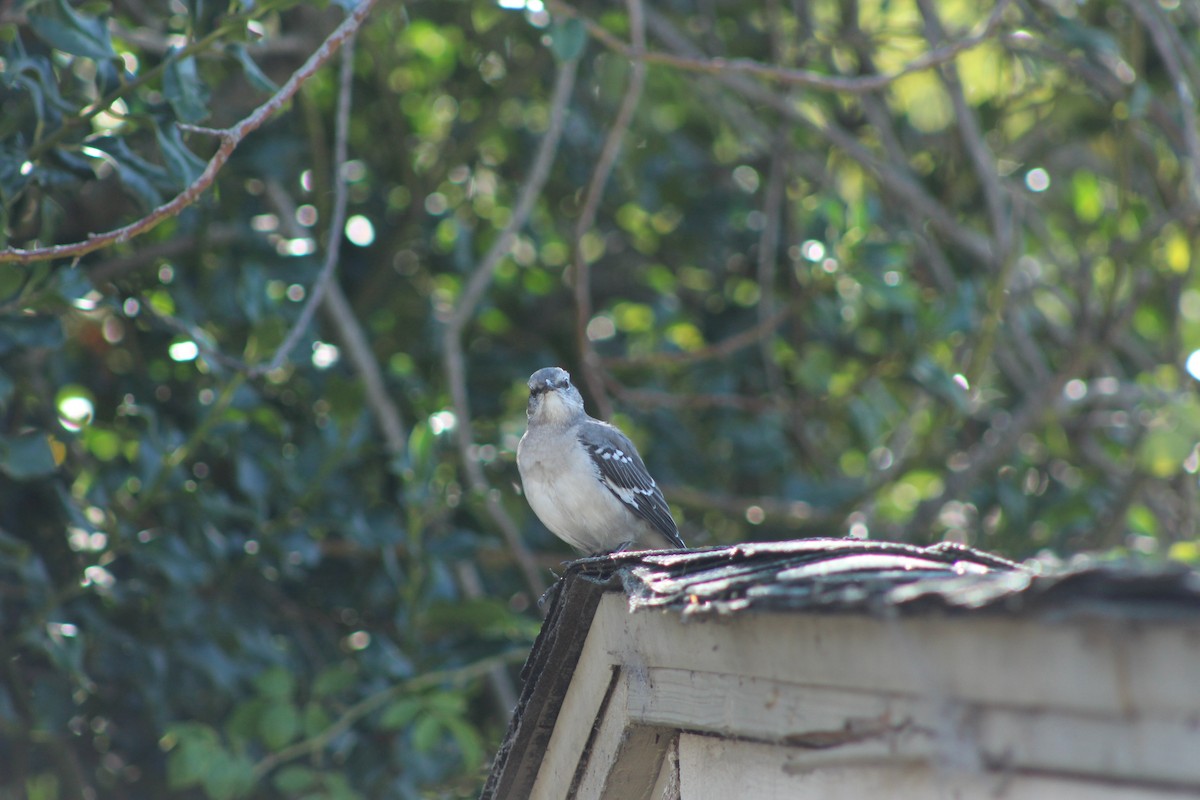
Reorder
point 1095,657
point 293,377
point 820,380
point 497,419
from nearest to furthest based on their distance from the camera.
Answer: point 1095,657 → point 293,377 → point 820,380 → point 497,419

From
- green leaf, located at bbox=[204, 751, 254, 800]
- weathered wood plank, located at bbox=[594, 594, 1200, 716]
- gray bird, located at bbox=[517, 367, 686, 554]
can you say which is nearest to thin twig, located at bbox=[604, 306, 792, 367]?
gray bird, located at bbox=[517, 367, 686, 554]

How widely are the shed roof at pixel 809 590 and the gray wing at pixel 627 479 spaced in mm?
1652

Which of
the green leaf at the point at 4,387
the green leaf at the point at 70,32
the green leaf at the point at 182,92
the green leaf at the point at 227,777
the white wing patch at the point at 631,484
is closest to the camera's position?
the green leaf at the point at 70,32

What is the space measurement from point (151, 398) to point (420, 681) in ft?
5.07

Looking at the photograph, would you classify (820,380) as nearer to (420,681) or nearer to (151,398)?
(420,681)

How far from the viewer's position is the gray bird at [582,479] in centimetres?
447

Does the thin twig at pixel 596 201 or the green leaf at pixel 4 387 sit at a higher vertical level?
the thin twig at pixel 596 201

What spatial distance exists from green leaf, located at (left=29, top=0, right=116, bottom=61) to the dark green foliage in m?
0.01

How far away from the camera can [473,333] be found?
6.12m

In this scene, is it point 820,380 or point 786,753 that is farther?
point 820,380

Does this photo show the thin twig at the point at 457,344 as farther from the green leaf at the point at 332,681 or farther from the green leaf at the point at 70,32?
the green leaf at the point at 70,32

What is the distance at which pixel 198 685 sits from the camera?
468 centimetres

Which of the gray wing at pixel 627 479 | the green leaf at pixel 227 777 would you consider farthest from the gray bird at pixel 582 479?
the green leaf at pixel 227 777

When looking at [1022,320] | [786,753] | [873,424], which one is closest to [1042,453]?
[1022,320]
